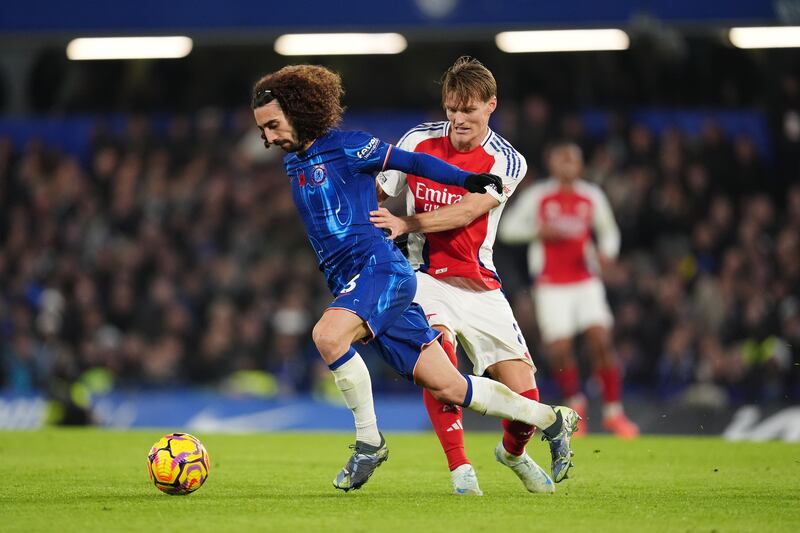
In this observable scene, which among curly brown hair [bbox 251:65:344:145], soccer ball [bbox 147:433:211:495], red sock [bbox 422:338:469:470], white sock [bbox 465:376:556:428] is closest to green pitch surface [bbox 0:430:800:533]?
soccer ball [bbox 147:433:211:495]

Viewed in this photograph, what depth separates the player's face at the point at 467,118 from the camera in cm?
700

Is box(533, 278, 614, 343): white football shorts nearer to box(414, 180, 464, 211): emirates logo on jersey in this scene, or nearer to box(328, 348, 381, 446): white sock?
box(414, 180, 464, 211): emirates logo on jersey

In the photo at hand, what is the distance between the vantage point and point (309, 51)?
17.6 meters

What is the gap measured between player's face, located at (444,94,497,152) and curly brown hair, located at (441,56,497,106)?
0.08 ft

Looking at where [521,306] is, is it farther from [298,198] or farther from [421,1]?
[298,198]

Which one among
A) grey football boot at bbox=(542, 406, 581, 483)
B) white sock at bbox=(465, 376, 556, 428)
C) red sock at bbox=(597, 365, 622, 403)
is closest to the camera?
white sock at bbox=(465, 376, 556, 428)

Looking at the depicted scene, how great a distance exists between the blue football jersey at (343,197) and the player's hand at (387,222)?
0.03 meters

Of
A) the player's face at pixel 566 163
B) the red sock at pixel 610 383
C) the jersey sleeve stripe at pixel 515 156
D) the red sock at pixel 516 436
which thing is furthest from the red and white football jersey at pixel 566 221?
the red sock at pixel 516 436

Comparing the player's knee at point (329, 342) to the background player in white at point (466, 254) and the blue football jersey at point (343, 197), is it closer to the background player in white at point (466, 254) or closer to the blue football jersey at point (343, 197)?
the blue football jersey at point (343, 197)

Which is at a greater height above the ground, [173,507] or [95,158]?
[95,158]

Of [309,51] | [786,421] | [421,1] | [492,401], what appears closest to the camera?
[492,401]

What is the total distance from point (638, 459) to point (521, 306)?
6.10 metres

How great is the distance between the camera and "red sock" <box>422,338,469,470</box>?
6.79m

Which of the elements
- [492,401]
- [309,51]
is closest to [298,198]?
[492,401]
